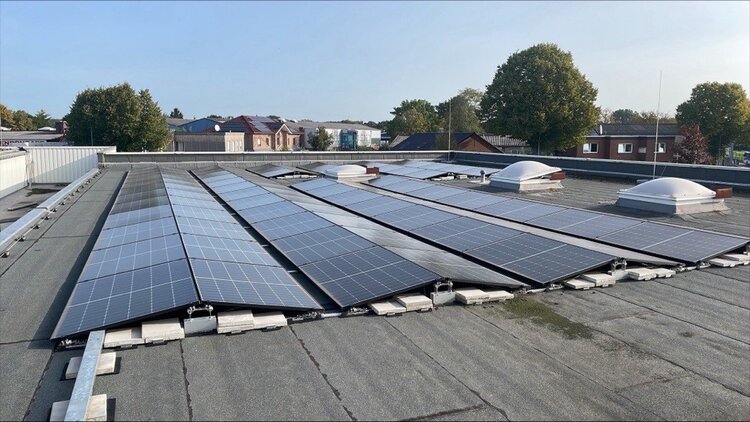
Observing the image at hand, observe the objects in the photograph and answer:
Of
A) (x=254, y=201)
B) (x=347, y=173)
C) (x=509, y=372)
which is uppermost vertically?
(x=347, y=173)

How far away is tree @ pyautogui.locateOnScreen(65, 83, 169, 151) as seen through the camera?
Result: 75750mm

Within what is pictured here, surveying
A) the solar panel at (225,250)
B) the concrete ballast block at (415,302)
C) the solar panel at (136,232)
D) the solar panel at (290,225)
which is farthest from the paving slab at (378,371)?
the solar panel at (136,232)

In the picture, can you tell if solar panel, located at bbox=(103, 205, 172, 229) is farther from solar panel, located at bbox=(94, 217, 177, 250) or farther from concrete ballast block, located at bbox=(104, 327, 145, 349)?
concrete ballast block, located at bbox=(104, 327, 145, 349)

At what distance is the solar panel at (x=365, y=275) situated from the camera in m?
11.0

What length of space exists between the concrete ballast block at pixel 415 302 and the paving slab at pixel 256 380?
2552 mm

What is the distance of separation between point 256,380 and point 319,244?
7.53 metres

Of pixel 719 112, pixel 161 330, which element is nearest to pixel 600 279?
pixel 161 330

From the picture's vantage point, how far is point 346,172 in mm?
37406

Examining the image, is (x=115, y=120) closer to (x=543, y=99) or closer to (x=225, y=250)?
(x=543, y=99)

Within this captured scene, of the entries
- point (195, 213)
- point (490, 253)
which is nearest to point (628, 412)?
point (490, 253)

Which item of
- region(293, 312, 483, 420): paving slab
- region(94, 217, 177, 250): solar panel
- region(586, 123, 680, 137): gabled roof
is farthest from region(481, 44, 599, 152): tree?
region(293, 312, 483, 420): paving slab

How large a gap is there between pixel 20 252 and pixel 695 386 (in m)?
17.3

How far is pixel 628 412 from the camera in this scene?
704 centimetres

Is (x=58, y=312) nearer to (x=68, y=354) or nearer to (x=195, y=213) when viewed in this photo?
(x=68, y=354)
